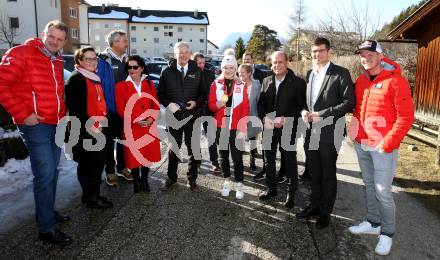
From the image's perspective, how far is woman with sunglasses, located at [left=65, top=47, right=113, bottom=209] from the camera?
13.7ft

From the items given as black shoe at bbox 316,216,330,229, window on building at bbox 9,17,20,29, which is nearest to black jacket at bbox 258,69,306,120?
black shoe at bbox 316,216,330,229

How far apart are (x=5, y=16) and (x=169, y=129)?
106 feet

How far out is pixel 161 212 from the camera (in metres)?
4.45

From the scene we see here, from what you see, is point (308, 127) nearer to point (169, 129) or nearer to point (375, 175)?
point (375, 175)

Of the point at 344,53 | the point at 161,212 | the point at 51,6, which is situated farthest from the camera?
the point at 51,6

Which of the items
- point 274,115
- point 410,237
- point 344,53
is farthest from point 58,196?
point 344,53

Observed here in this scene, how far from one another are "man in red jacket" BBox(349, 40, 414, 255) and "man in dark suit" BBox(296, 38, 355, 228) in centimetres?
20

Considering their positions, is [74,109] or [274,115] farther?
[274,115]

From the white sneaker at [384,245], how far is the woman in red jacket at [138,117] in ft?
10.4

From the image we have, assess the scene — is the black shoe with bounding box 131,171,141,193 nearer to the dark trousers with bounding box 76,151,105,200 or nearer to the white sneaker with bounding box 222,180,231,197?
the dark trousers with bounding box 76,151,105,200

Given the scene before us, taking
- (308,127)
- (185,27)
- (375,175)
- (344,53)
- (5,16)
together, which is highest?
(185,27)

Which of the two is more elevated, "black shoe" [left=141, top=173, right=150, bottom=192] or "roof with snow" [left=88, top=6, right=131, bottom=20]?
"roof with snow" [left=88, top=6, right=131, bottom=20]

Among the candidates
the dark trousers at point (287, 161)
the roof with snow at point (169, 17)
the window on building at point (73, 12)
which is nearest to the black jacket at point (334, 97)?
the dark trousers at point (287, 161)

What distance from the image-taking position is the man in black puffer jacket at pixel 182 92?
199 inches
